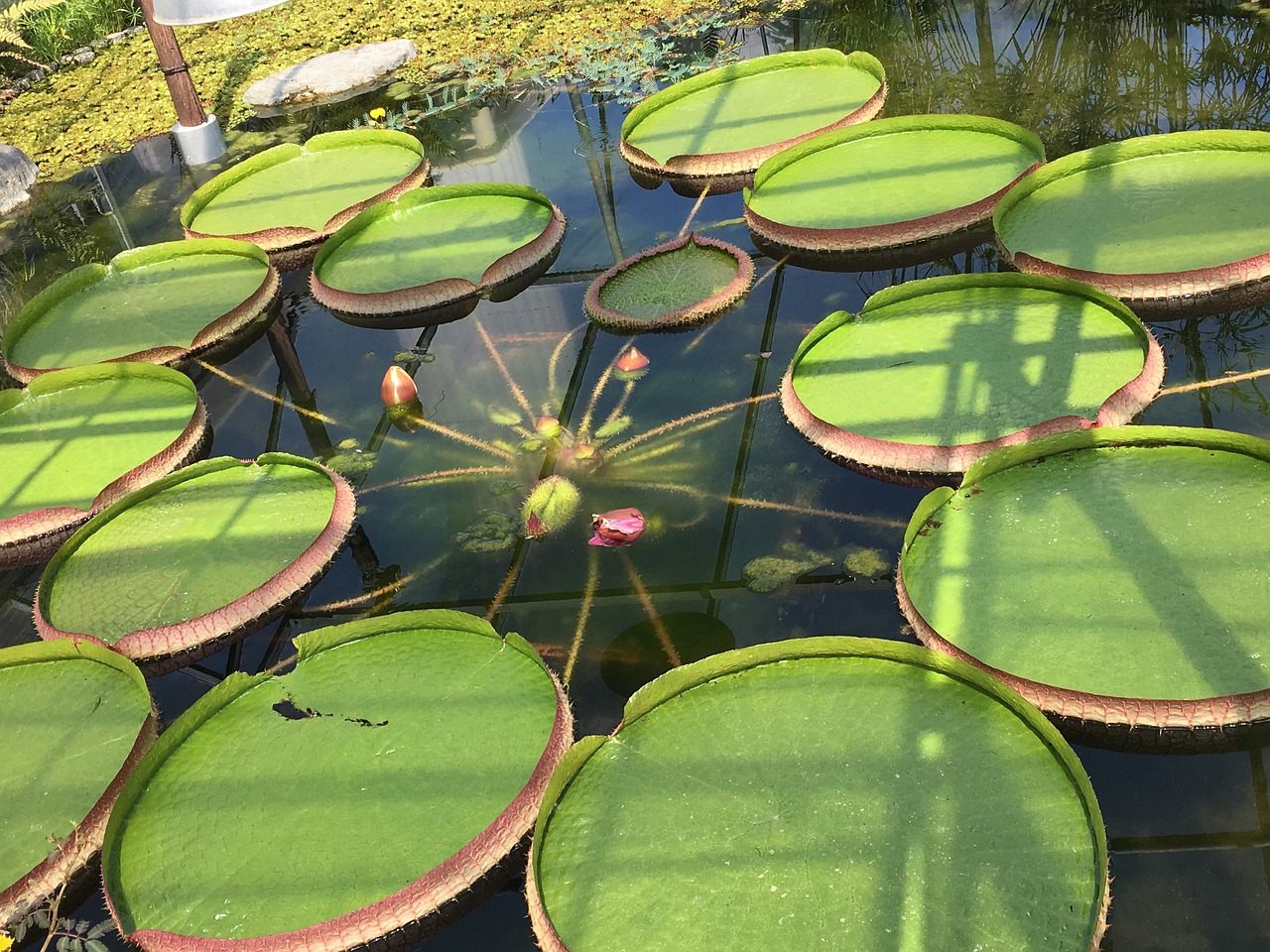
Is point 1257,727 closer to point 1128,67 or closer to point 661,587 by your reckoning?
point 661,587

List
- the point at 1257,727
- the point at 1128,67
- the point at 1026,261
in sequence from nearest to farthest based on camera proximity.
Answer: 1. the point at 1257,727
2. the point at 1026,261
3. the point at 1128,67

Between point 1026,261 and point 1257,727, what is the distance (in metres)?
2.03

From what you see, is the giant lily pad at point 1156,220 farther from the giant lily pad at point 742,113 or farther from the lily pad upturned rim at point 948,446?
the giant lily pad at point 742,113

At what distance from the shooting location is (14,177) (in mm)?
6574

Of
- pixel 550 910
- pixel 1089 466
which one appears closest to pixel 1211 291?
pixel 1089 466

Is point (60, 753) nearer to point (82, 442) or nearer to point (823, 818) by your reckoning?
point (82, 442)

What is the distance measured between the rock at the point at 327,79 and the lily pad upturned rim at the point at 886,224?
3.52 metres

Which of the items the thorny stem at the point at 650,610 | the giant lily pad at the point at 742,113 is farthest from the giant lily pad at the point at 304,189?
the thorny stem at the point at 650,610

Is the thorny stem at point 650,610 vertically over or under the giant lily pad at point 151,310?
under

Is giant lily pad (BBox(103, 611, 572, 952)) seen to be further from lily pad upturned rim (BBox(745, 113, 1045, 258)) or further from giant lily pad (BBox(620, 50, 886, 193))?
giant lily pad (BBox(620, 50, 886, 193))

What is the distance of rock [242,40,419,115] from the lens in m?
7.29

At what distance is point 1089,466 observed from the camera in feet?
9.99

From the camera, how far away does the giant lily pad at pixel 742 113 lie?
5312 millimetres

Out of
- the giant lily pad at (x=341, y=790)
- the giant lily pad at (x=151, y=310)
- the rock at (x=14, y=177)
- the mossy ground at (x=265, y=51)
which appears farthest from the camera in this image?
the mossy ground at (x=265, y=51)
